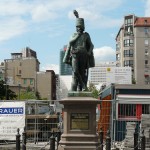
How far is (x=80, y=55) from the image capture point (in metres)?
16.6

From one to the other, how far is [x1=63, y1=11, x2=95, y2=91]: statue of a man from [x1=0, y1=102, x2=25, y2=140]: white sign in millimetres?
6247

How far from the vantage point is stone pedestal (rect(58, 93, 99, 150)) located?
615 inches

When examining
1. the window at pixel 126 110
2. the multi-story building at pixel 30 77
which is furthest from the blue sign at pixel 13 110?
the multi-story building at pixel 30 77

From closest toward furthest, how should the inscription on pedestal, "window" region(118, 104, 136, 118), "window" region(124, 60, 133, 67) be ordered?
the inscription on pedestal, "window" region(118, 104, 136, 118), "window" region(124, 60, 133, 67)

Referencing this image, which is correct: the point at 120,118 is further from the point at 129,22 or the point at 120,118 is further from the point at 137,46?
the point at 129,22

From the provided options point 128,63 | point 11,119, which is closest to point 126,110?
point 11,119

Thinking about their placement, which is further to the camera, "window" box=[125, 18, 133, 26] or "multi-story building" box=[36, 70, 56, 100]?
"multi-story building" box=[36, 70, 56, 100]

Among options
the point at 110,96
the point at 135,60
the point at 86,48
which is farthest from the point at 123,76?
the point at 86,48

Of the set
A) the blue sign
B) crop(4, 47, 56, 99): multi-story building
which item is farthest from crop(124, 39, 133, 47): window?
the blue sign

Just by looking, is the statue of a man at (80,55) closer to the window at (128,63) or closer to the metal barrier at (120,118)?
the metal barrier at (120,118)

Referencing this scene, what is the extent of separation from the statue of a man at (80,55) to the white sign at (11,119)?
625 centimetres

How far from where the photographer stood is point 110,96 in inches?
1075

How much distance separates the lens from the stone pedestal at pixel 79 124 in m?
15.6

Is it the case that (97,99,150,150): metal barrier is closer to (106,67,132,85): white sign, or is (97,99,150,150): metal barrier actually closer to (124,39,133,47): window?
(106,67,132,85): white sign
